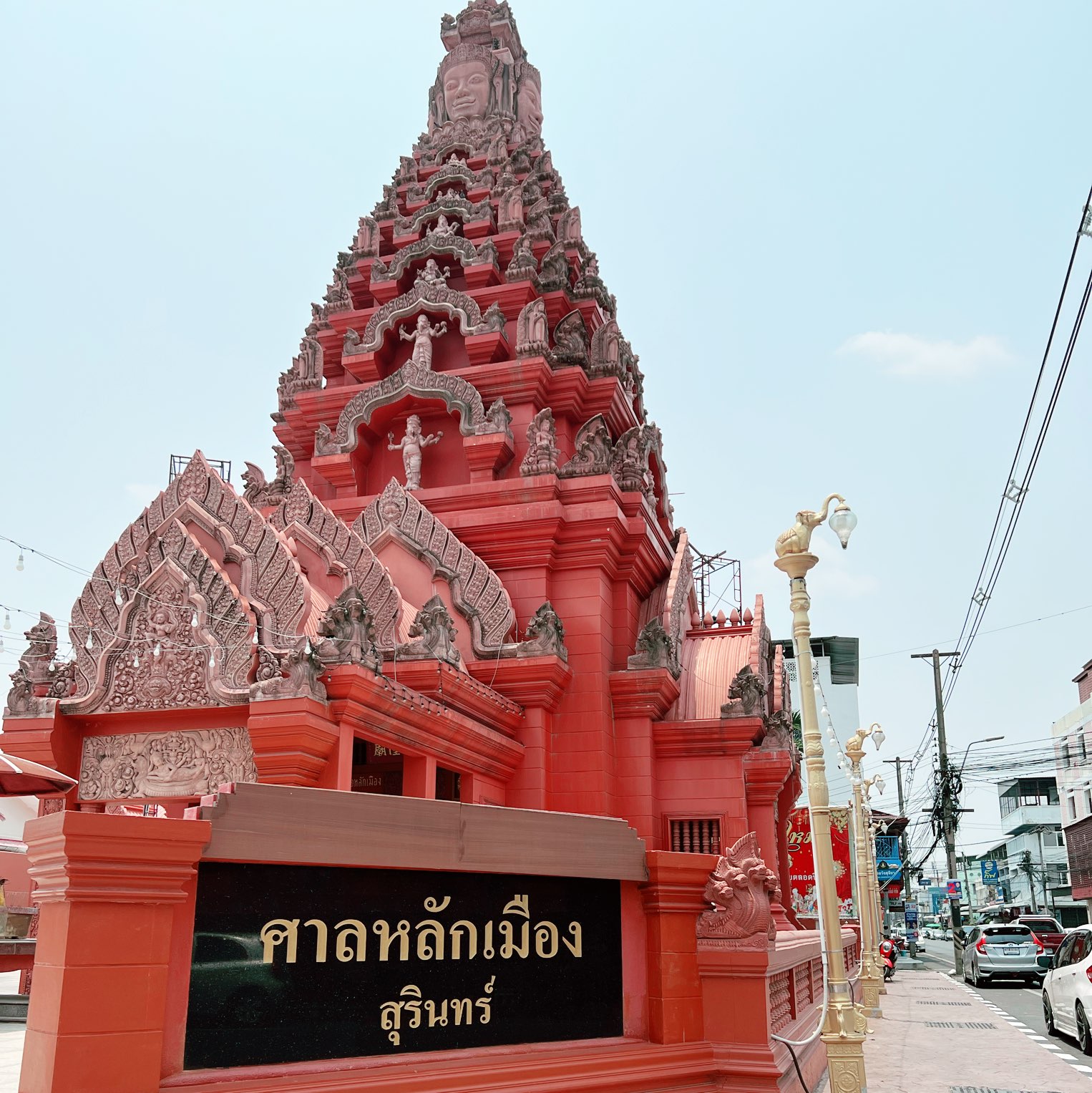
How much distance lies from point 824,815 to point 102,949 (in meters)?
5.97

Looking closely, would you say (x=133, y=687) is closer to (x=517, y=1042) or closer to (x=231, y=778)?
(x=231, y=778)

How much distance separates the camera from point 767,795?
18.1 metres

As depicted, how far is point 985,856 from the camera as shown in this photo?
4321 inches

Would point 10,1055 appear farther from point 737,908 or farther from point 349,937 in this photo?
point 737,908

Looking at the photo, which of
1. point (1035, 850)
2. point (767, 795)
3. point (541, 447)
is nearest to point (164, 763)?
point (541, 447)

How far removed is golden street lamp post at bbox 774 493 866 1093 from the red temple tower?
0.45 m

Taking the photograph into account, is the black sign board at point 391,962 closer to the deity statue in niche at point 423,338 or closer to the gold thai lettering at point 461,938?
the gold thai lettering at point 461,938

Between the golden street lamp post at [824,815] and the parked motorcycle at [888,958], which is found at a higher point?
the golden street lamp post at [824,815]

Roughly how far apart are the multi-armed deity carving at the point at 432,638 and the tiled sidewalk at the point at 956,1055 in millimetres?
6441

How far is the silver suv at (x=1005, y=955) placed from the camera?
93.1 feet

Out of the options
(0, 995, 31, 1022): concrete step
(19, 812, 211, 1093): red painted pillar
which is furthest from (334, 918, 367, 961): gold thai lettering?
(0, 995, 31, 1022): concrete step

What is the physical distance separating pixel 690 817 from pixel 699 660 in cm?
281

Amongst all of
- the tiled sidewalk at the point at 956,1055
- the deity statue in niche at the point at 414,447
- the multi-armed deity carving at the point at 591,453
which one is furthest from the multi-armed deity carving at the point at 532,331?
the tiled sidewalk at the point at 956,1055

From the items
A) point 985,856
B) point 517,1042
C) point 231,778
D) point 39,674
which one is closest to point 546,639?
point 231,778
